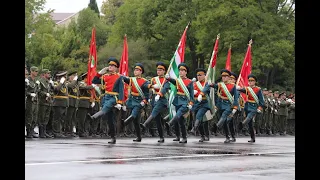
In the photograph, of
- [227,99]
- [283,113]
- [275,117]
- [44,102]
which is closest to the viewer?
[44,102]

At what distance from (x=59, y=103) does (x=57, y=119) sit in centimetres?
52

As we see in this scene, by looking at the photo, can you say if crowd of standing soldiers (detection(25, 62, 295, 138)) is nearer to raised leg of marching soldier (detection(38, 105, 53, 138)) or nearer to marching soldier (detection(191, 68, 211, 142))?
raised leg of marching soldier (detection(38, 105, 53, 138))

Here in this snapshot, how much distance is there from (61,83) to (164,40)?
3398cm

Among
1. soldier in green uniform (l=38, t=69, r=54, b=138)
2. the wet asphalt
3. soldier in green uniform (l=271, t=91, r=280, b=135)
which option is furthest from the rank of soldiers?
soldier in green uniform (l=271, t=91, r=280, b=135)

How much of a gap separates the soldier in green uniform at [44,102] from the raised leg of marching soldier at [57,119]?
0.36m

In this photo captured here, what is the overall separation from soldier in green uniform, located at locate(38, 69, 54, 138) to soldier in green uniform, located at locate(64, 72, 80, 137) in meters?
0.89

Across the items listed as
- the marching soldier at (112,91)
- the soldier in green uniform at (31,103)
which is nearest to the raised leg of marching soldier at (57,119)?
the soldier in green uniform at (31,103)

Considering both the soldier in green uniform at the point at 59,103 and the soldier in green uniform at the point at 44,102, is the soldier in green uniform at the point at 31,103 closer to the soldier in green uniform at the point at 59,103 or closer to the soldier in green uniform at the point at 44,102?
the soldier in green uniform at the point at 44,102

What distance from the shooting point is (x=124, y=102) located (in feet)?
68.0

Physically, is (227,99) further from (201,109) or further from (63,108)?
(63,108)

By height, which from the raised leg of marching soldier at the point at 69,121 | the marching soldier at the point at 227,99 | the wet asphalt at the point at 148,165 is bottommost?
the wet asphalt at the point at 148,165

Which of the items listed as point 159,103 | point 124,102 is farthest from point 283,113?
point 159,103

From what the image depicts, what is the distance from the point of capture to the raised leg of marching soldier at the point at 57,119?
2055 centimetres
